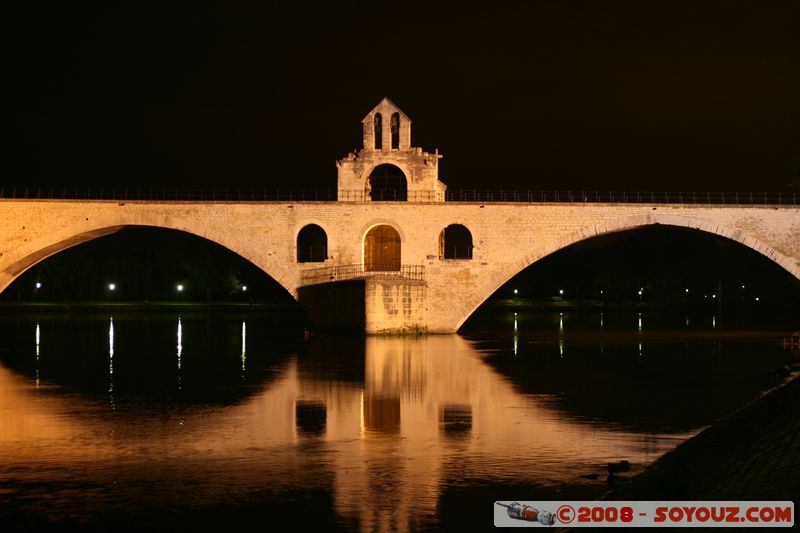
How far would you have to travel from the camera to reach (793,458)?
37.7ft

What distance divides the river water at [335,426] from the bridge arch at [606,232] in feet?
23.6

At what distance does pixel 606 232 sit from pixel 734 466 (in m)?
32.6

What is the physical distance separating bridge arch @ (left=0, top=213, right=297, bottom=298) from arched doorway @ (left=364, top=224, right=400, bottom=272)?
3.36 m

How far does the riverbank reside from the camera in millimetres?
10883

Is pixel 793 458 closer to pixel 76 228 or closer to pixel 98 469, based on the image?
pixel 98 469

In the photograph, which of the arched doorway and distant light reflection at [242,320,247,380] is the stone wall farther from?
distant light reflection at [242,320,247,380]

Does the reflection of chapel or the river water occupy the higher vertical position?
the reflection of chapel

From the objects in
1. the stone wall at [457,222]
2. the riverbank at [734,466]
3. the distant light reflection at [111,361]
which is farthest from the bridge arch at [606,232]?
the riverbank at [734,466]

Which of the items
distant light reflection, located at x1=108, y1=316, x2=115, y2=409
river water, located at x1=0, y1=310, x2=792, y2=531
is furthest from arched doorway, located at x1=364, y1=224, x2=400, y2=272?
distant light reflection, located at x1=108, y1=316, x2=115, y2=409

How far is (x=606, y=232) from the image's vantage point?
4447 cm

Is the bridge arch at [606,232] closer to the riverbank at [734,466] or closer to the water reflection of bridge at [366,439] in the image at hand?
the water reflection of bridge at [366,439]

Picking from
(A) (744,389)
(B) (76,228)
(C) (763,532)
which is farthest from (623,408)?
(B) (76,228)

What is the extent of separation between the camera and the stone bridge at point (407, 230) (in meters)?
43.6

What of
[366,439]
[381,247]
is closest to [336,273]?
[381,247]
